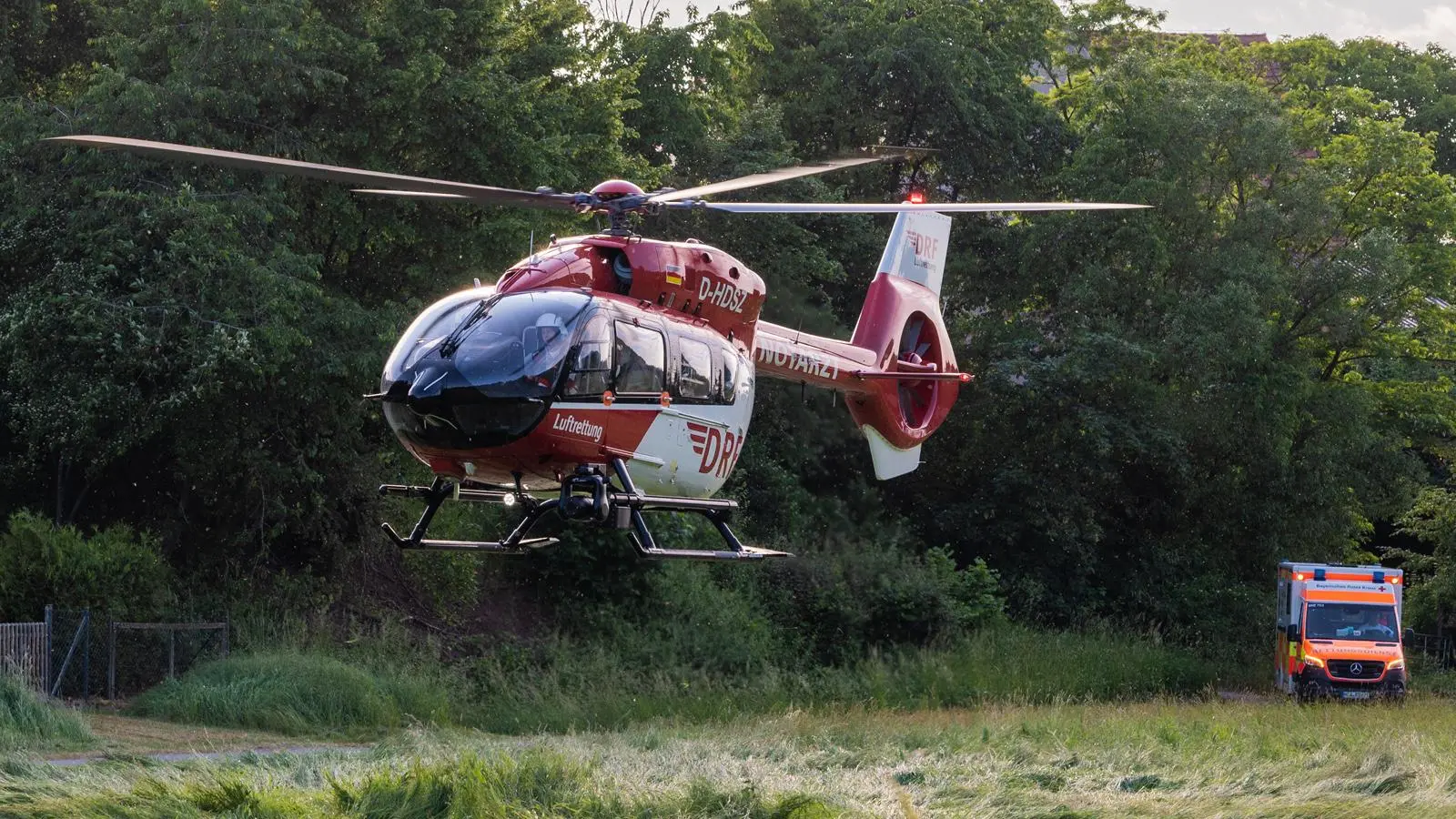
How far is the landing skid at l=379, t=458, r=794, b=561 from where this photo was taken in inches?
539

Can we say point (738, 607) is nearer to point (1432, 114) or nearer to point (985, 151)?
point (985, 151)

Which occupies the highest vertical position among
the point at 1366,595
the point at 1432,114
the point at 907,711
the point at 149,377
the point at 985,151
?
the point at 1432,114

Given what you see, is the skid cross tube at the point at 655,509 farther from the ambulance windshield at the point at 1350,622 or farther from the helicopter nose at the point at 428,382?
the ambulance windshield at the point at 1350,622

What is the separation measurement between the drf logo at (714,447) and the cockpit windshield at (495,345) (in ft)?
6.23

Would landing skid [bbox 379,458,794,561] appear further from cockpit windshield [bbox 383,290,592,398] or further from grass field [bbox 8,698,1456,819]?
grass field [bbox 8,698,1456,819]

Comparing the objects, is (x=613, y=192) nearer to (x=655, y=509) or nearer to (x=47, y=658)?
(x=655, y=509)

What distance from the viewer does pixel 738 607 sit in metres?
30.0

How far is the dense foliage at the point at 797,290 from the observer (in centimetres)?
2442

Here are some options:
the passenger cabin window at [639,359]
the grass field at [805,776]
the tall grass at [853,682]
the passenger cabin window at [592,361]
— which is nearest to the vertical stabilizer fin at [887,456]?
the grass field at [805,776]

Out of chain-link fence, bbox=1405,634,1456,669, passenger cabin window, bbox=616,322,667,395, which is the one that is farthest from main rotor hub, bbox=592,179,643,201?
chain-link fence, bbox=1405,634,1456,669

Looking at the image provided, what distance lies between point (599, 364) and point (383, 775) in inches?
165

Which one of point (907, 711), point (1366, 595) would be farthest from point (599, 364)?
point (1366, 595)

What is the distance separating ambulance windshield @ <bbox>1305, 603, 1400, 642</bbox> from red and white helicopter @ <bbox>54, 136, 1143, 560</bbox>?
1718cm

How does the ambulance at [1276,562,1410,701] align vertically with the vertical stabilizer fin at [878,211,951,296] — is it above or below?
below
